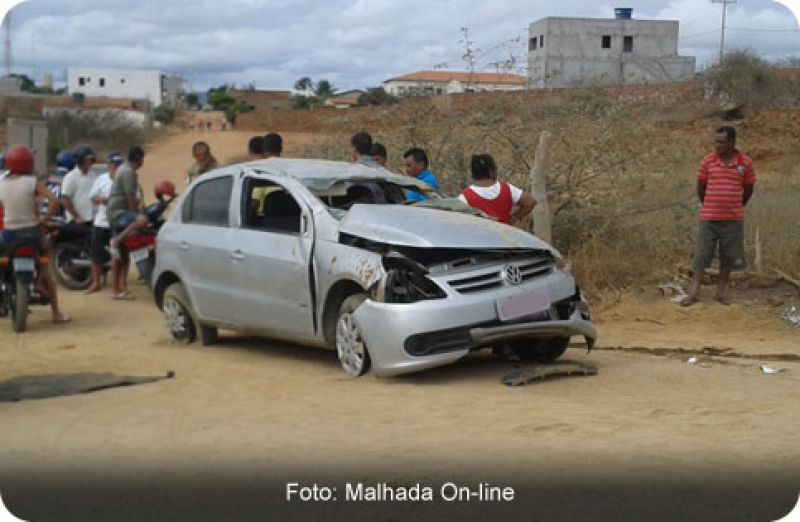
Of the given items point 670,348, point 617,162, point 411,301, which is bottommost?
point 670,348

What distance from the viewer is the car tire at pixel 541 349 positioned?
821 cm

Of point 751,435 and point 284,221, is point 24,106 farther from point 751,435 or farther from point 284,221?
point 751,435

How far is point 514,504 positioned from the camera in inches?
200

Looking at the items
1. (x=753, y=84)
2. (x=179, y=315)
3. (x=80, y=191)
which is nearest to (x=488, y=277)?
(x=179, y=315)

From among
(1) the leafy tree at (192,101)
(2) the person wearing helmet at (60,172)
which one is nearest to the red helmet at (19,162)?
(2) the person wearing helmet at (60,172)

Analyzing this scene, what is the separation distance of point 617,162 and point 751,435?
22.9 ft

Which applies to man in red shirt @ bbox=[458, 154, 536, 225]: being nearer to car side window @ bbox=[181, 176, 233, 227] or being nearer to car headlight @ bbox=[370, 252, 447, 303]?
car headlight @ bbox=[370, 252, 447, 303]

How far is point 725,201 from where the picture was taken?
10.5 m

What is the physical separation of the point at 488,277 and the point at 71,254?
27.0 ft

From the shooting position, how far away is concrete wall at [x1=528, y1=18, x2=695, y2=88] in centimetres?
1536

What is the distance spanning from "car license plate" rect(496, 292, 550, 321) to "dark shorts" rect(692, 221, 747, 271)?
3.54 metres

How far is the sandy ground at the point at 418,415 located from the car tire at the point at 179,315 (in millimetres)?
152

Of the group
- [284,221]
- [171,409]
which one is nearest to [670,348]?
[284,221]

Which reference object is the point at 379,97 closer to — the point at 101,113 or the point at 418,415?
the point at 418,415
